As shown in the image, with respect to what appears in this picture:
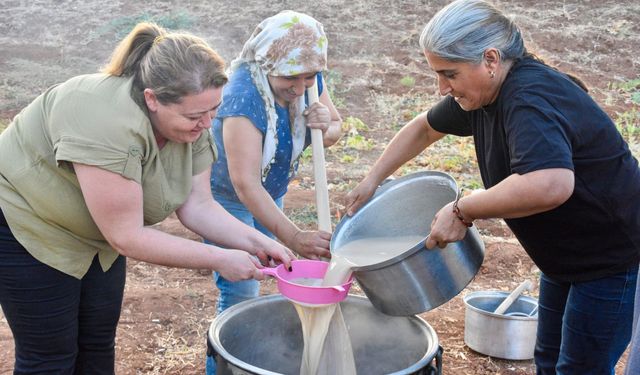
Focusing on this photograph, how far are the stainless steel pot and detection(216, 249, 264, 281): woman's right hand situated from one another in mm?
1695

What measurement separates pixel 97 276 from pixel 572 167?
57.9 inches

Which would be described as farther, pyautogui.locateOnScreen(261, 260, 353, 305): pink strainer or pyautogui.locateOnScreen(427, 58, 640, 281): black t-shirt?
pyautogui.locateOnScreen(261, 260, 353, 305): pink strainer

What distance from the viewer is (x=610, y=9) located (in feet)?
38.5

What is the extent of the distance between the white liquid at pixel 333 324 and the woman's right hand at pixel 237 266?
19 cm

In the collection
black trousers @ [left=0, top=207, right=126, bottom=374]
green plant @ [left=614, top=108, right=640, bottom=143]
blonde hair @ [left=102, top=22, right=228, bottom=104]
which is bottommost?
green plant @ [left=614, top=108, right=640, bottom=143]

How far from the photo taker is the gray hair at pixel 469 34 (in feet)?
7.08

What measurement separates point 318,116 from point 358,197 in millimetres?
341

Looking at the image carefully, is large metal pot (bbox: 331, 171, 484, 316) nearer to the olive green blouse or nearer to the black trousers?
the olive green blouse

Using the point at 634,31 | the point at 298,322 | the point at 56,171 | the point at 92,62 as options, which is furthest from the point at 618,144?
the point at 634,31

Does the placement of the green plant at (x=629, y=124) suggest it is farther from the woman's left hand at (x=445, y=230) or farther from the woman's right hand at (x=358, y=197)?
the woman's left hand at (x=445, y=230)

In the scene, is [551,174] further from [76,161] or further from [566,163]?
[76,161]

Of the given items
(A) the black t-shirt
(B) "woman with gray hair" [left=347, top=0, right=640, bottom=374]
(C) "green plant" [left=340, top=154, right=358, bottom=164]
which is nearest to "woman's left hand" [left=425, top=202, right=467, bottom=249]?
(B) "woman with gray hair" [left=347, top=0, right=640, bottom=374]

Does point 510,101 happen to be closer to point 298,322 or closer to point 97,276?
point 298,322

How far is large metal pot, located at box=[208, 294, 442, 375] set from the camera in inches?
99.1
